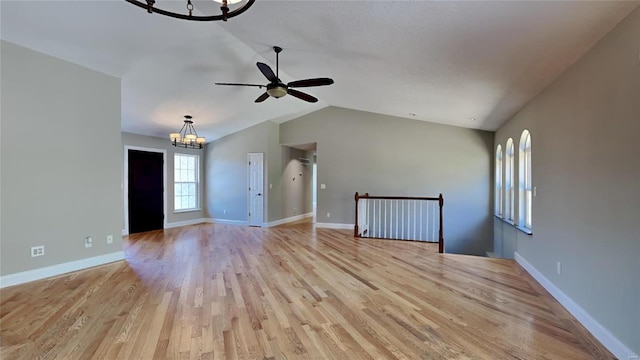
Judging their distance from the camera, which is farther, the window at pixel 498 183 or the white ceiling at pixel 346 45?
the window at pixel 498 183

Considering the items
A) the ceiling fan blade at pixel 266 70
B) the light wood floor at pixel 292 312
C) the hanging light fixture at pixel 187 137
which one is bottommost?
the light wood floor at pixel 292 312

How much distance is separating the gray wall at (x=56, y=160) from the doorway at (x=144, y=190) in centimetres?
284

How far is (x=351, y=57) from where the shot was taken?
3.87 m

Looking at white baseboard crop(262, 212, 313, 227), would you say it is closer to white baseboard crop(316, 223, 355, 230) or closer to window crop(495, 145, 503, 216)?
white baseboard crop(316, 223, 355, 230)

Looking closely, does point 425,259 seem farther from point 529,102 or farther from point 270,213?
point 270,213

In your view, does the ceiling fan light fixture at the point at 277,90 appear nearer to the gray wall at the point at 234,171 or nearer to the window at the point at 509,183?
the gray wall at the point at 234,171

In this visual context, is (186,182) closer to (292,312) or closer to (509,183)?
(292,312)

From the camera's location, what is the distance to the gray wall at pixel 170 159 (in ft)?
23.7

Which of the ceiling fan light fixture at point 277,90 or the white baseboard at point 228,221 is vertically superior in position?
the ceiling fan light fixture at point 277,90

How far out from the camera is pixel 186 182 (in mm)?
8523

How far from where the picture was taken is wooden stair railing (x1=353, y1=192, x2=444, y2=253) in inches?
281

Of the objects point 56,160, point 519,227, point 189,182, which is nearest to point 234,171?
point 189,182

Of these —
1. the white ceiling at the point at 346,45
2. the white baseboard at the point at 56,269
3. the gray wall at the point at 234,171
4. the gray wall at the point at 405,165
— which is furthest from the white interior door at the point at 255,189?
the white baseboard at the point at 56,269

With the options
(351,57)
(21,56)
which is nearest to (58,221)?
(21,56)
